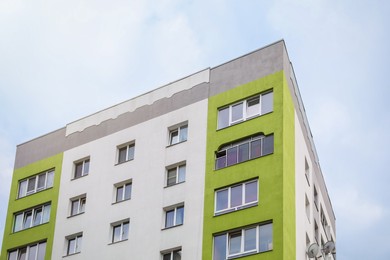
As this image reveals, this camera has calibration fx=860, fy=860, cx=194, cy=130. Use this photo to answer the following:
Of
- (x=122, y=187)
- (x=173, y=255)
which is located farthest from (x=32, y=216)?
(x=173, y=255)

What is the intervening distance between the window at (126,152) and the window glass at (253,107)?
26.3ft

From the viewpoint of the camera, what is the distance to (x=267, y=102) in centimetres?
4719

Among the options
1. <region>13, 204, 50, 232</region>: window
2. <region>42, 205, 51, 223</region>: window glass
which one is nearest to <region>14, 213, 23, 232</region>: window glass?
<region>13, 204, 50, 232</region>: window

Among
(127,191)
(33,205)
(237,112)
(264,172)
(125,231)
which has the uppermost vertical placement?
(237,112)

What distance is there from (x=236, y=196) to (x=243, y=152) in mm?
2570

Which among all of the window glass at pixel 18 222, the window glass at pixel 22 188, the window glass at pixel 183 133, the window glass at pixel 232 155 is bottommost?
the window glass at pixel 18 222

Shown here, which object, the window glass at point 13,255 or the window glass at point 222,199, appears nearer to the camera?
the window glass at point 222,199

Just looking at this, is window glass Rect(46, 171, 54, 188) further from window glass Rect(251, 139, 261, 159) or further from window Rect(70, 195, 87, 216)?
window glass Rect(251, 139, 261, 159)

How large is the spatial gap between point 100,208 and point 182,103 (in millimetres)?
7819

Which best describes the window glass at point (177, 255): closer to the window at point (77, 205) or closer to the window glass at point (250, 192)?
the window glass at point (250, 192)

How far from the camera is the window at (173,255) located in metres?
45.7

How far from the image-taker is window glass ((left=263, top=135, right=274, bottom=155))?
45594 millimetres

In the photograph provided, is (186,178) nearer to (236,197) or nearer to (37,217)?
(236,197)

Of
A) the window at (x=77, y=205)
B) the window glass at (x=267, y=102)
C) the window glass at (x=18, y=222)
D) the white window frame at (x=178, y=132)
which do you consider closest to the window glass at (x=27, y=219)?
the window glass at (x=18, y=222)
